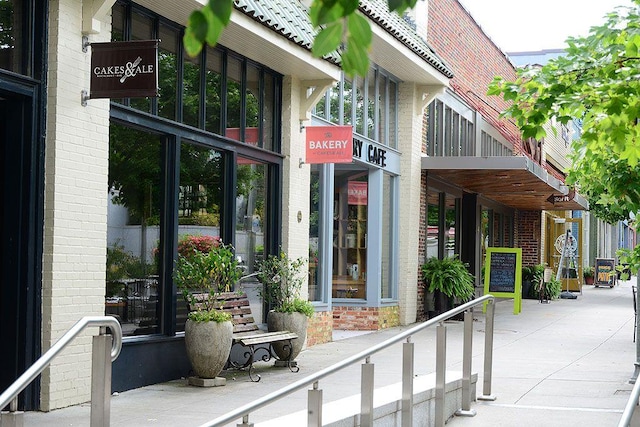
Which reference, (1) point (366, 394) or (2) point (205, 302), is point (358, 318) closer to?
(2) point (205, 302)

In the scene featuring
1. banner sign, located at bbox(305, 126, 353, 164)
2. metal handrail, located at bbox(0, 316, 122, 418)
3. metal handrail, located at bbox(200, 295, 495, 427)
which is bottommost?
metal handrail, located at bbox(200, 295, 495, 427)

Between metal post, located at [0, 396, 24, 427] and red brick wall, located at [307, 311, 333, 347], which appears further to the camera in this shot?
red brick wall, located at [307, 311, 333, 347]

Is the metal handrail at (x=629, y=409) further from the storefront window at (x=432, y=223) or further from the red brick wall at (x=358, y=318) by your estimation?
the storefront window at (x=432, y=223)

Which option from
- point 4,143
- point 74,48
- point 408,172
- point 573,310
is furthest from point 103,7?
point 573,310

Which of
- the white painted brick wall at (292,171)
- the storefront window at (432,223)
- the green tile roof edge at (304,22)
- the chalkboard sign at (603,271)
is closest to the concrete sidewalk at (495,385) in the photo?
the white painted brick wall at (292,171)

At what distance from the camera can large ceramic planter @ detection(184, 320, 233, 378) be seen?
1038 cm

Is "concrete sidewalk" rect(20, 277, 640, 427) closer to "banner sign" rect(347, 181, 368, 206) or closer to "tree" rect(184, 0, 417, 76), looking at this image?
"banner sign" rect(347, 181, 368, 206)

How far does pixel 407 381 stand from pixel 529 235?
87.5 feet

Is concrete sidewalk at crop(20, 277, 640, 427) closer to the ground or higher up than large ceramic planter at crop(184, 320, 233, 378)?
closer to the ground

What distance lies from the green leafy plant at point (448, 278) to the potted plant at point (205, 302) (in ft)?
27.9

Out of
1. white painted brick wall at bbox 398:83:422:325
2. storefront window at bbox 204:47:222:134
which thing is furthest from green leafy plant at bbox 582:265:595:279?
storefront window at bbox 204:47:222:134

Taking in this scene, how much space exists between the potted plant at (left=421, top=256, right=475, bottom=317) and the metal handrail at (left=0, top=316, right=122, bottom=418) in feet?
43.8

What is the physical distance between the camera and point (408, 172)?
62.5 feet

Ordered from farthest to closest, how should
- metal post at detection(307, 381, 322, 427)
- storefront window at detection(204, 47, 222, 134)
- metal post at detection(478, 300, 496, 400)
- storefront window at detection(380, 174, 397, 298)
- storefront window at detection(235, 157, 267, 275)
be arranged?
storefront window at detection(380, 174, 397, 298) → storefront window at detection(235, 157, 267, 275) → storefront window at detection(204, 47, 222, 134) → metal post at detection(478, 300, 496, 400) → metal post at detection(307, 381, 322, 427)
